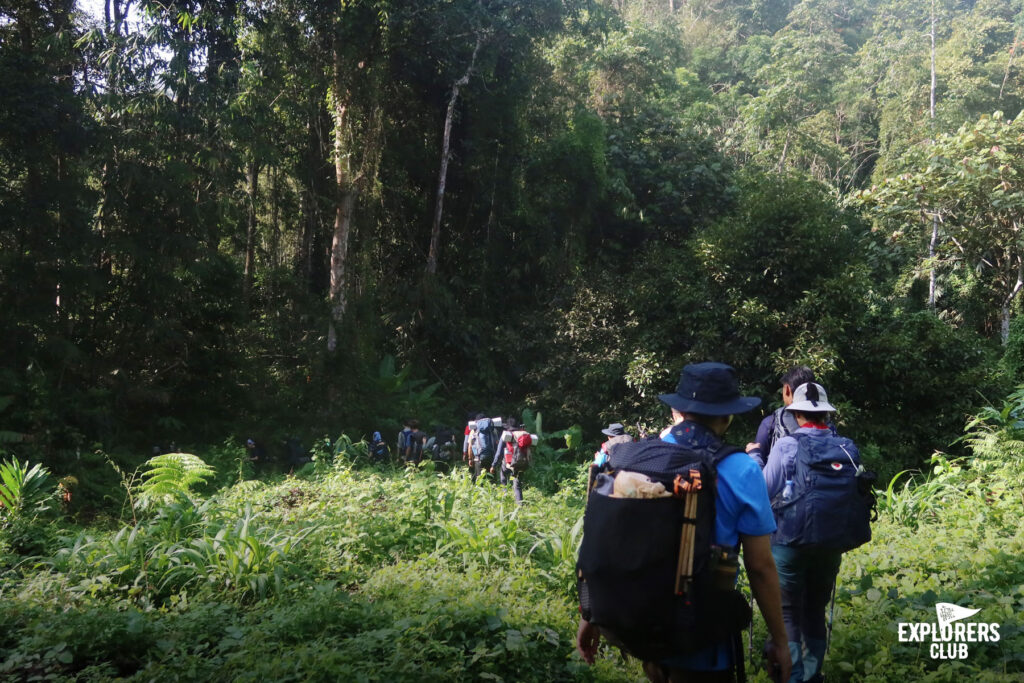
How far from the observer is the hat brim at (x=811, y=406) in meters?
3.60

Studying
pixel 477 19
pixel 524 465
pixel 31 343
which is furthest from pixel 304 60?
pixel 524 465

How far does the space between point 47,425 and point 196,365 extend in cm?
321

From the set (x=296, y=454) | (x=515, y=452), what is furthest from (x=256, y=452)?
(x=515, y=452)

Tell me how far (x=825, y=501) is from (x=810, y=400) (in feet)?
1.79

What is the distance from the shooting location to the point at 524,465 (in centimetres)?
947

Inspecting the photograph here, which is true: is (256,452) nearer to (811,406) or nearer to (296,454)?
(296,454)

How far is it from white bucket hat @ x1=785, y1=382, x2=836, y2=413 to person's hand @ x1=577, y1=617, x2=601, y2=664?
160cm

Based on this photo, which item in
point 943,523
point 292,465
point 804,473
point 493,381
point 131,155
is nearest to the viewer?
point 804,473

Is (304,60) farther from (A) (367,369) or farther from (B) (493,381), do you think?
(B) (493,381)

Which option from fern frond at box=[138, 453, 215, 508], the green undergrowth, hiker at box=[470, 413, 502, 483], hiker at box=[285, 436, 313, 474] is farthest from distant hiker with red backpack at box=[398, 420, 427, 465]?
the green undergrowth

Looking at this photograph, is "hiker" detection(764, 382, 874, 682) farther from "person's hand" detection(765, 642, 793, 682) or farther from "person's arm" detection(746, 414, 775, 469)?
"person's hand" detection(765, 642, 793, 682)

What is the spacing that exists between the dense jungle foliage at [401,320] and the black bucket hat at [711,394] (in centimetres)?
188

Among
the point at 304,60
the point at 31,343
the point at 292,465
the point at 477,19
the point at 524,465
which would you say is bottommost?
the point at 292,465

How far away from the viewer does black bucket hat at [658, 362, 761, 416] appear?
257 centimetres
